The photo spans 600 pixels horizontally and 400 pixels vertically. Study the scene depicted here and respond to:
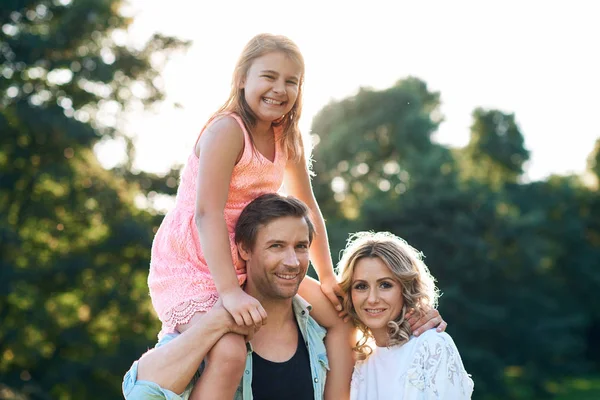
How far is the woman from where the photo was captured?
3783 mm

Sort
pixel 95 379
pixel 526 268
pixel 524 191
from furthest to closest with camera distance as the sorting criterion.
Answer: pixel 524 191, pixel 526 268, pixel 95 379

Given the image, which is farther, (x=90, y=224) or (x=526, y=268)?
(x=526, y=268)

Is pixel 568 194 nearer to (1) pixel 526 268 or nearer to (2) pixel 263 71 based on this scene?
(1) pixel 526 268

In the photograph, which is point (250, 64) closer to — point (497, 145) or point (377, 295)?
point (377, 295)

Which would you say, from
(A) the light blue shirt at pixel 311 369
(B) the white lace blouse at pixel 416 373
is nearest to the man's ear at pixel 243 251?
(A) the light blue shirt at pixel 311 369

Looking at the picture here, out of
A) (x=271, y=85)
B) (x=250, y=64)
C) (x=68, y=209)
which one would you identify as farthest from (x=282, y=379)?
(x=68, y=209)

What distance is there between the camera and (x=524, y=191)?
3045cm

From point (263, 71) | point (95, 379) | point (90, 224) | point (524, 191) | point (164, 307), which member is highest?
point (524, 191)

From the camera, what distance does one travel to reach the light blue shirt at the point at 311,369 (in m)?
3.43

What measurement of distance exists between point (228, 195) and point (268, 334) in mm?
735

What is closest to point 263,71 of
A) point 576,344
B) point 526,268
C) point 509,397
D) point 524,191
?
point 509,397

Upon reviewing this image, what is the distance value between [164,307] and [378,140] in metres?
23.4

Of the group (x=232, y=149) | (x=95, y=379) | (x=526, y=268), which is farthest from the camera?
(x=526, y=268)

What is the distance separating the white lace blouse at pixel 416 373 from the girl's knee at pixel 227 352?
2.72 feet
